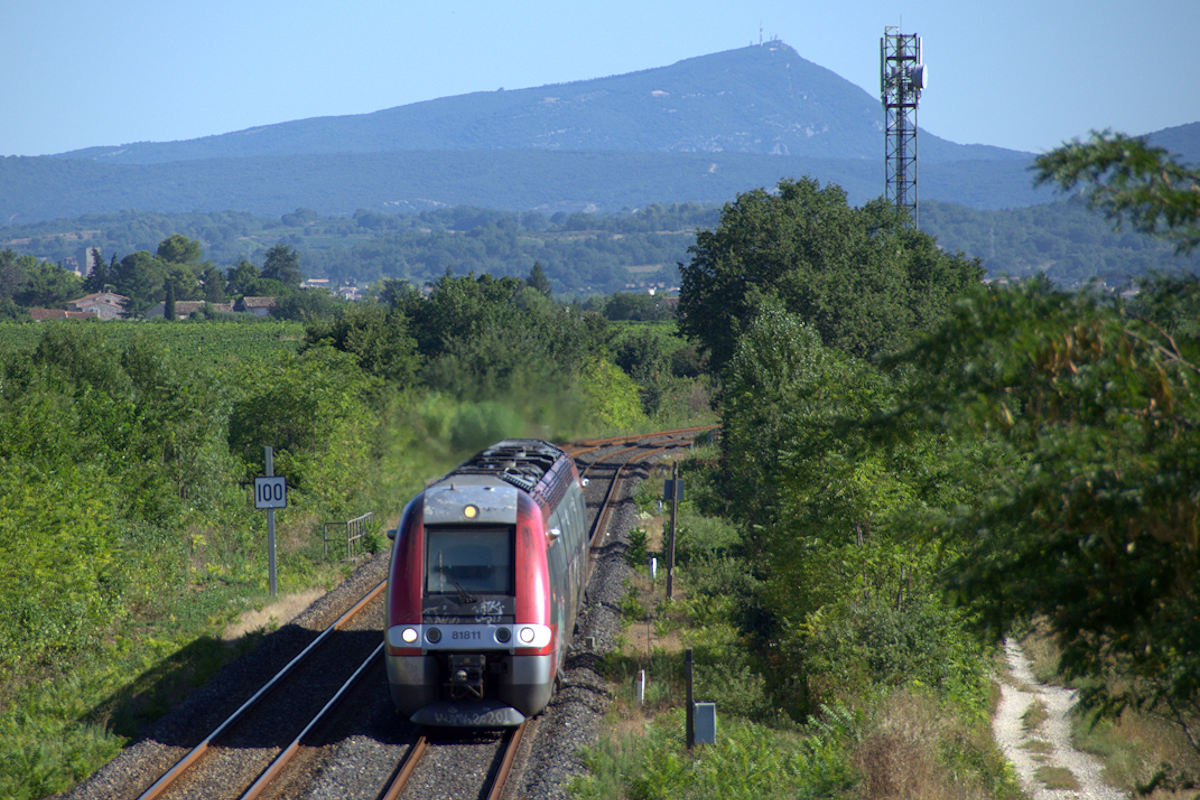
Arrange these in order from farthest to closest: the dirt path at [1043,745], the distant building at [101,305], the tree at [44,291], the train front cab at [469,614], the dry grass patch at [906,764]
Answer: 1. the distant building at [101,305]
2. the tree at [44,291]
3. the dirt path at [1043,745]
4. the train front cab at [469,614]
5. the dry grass patch at [906,764]

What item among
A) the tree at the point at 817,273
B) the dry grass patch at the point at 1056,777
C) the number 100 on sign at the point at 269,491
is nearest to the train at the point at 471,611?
the number 100 on sign at the point at 269,491

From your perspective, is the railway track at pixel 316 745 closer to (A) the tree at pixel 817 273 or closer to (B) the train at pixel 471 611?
(B) the train at pixel 471 611

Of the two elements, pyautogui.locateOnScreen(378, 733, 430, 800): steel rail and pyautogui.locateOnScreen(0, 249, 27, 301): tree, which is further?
pyautogui.locateOnScreen(0, 249, 27, 301): tree

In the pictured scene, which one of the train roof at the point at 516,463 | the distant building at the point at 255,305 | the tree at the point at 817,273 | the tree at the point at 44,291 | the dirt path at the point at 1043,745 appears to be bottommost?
the dirt path at the point at 1043,745

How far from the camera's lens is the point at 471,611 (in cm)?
1362

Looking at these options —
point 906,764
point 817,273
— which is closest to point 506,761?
point 906,764

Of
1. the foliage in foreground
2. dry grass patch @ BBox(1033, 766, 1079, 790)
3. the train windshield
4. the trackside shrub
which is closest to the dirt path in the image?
dry grass patch @ BBox(1033, 766, 1079, 790)

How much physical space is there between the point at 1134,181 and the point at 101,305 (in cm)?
19038

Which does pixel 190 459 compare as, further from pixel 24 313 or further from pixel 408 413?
pixel 24 313

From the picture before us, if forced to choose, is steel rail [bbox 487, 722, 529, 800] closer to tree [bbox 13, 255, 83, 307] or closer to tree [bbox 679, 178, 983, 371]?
tree [bbox 679, 178, 983, 371]

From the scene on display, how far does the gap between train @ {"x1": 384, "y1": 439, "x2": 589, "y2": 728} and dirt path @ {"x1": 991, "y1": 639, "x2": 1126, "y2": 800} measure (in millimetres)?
9491

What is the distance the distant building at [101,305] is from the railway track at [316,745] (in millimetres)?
165030

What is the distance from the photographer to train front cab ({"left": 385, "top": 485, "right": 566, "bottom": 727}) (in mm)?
13562

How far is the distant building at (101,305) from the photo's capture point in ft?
554
